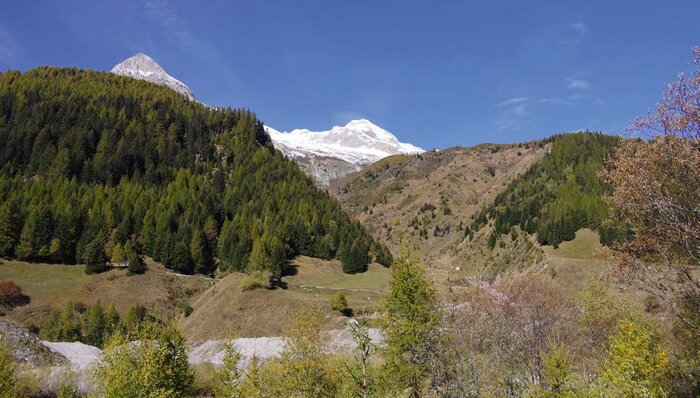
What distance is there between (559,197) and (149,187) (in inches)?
4534

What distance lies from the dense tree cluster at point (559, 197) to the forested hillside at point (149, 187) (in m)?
42.3

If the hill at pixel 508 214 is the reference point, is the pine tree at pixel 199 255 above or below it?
below

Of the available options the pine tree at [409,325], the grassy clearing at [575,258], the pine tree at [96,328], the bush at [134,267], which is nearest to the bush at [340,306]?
the pine tree at [96,328]

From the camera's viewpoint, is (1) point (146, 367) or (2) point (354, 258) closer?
(1) point (146, 367)

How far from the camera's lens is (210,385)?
3105 centimetres

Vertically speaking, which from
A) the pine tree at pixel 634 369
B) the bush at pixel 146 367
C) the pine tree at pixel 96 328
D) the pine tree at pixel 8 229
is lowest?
the pine tree at pixel 96 328

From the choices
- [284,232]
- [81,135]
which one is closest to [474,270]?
[284,232]

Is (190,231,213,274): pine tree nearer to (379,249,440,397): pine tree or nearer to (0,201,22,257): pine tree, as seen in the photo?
(0,201,22,257): pine tree

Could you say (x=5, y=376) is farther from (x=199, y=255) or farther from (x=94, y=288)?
(x=199, y=255)

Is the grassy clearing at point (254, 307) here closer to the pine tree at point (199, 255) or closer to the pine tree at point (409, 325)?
the pine tree at point (199, 255)

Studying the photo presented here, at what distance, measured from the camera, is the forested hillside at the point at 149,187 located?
296 ft

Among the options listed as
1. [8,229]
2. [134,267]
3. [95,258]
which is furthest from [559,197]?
[8,229]

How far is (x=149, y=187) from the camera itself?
12150 cm

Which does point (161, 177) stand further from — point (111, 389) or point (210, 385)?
point (111, 389)
